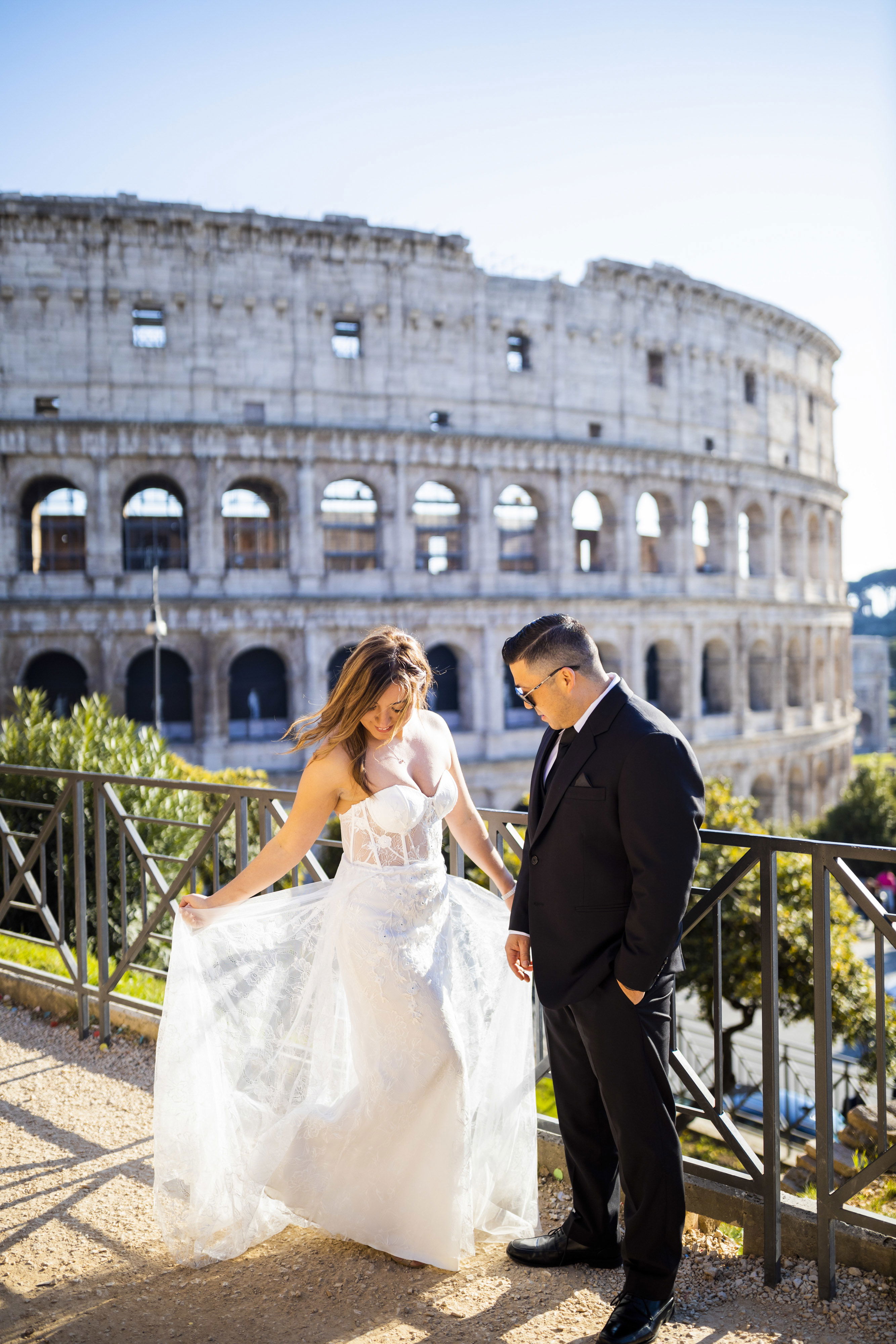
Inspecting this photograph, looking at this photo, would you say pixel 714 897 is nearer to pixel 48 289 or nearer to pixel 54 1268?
pixel 54 1268

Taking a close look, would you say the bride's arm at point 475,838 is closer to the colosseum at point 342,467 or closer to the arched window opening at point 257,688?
the colosseum at point 342,467

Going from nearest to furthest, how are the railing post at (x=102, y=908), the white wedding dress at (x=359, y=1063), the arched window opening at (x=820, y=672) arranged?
the white wedding dress at (x=359, y=1063) < the railing post at (x=102, y=908) < the arched window opening at (x=820, y=672)

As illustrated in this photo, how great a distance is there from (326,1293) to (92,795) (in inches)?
266

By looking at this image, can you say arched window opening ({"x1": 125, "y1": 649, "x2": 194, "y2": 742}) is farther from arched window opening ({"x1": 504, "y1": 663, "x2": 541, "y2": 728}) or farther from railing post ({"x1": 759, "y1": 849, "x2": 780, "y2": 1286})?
railing post ({"x1": 759, "y1": 849, "x2": 780, "y2": 1286})

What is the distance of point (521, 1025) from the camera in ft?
10.2

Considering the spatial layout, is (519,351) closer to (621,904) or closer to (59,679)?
(59,679)

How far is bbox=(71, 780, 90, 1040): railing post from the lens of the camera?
15.6 feet

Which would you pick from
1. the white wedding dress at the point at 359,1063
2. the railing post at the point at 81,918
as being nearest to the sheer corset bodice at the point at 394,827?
the white wedding dress at the point at 359,1063

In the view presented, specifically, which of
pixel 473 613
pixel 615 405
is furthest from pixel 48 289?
pixel 615 405

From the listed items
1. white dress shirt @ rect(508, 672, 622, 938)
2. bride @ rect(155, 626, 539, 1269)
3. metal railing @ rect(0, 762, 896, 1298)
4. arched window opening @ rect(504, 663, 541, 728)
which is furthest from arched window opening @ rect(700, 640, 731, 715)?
white dress shirt @ rect(508, 672, 622, 938)

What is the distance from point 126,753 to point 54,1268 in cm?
698

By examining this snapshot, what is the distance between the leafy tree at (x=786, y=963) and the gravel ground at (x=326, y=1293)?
29.1ft

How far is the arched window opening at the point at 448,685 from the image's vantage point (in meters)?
25.4

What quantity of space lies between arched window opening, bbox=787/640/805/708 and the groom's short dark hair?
30875 millimetres
